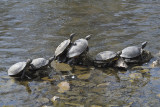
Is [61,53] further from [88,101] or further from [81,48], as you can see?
[88,101]

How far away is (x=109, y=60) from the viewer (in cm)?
608

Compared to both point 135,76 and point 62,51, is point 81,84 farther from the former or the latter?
point 62,51

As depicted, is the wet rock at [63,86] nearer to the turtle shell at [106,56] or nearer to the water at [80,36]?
the water at [80,36]

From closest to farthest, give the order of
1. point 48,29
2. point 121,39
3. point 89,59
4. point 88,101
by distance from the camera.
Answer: point 88,101 < point 89,59 < point 121,39 < point 48,29

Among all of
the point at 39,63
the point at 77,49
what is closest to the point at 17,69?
the point at 39,63

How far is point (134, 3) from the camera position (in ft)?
43.4

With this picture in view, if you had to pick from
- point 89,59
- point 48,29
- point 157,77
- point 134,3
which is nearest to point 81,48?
point 89,59

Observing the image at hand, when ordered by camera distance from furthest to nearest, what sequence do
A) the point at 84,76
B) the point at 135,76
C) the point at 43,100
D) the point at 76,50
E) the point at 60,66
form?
the point at 60,66
the point at 76,50
the point at 84,76
the point at 135,76
the point at 43,100

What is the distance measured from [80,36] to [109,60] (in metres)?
2.69

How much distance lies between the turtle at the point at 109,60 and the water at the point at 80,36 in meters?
0.19

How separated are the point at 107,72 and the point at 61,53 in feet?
4.13

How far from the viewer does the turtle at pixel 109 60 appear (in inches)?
238

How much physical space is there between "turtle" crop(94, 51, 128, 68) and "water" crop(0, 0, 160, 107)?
0.63ft

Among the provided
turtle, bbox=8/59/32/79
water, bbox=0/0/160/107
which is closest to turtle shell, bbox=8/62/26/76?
turtle, bbox=8/59/32/79
